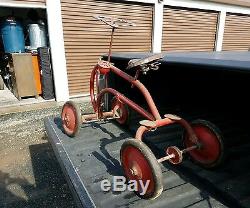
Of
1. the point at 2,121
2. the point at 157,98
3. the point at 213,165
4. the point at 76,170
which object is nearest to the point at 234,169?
the point at 213,165

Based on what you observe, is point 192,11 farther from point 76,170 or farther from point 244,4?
point 76,170

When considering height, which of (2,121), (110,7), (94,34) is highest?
(110,7)

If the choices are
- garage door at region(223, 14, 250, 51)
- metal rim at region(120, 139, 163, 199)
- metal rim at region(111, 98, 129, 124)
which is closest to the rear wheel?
metal rim at region(111, 98, 129, 124)

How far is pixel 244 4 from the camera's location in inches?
390

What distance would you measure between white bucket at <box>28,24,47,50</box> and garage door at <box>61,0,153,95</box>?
0.92 m

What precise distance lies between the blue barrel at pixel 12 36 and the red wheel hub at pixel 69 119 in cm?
448

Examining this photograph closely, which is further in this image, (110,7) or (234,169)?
(110,7)

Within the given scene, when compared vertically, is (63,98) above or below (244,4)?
below

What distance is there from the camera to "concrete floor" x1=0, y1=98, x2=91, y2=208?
9.55 feet

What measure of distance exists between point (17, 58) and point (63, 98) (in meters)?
1.58

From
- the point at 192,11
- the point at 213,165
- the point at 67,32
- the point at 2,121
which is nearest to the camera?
the point at 213,165

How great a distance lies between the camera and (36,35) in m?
6.76

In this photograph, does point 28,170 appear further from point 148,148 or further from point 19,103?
point 19,103

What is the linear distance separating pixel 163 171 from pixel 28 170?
2234 mm
